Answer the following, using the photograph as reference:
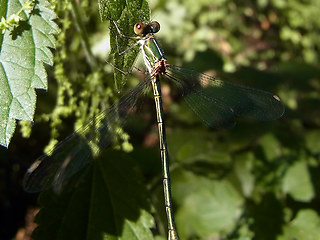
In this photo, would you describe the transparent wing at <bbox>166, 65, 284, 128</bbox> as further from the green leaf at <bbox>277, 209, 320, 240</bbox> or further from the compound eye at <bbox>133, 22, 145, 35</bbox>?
the green leaf at <bbox>277, 209, 320, 240</bbox>

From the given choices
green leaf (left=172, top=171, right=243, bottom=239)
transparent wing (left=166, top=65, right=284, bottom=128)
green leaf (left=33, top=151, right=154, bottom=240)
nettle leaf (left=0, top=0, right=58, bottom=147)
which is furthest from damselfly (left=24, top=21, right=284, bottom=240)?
green leaf (left=172, top=171, right=243, bottom=239)

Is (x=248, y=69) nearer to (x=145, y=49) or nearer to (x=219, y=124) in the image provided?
(x=219, y=124)

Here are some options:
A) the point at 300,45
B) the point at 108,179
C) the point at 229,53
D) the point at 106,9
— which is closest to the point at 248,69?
the point at 229,53

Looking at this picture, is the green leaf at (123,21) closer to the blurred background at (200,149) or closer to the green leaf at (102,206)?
the blurred background at (200,149)

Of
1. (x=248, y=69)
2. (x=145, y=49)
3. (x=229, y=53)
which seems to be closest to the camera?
(x=145, y=49)

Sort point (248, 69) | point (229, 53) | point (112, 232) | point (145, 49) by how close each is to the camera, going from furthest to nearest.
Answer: point (229, 53)
point (248, 69)
point (145, 49)
point (112, 232)

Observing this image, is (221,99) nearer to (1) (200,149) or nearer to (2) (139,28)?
(1) (200,149)
